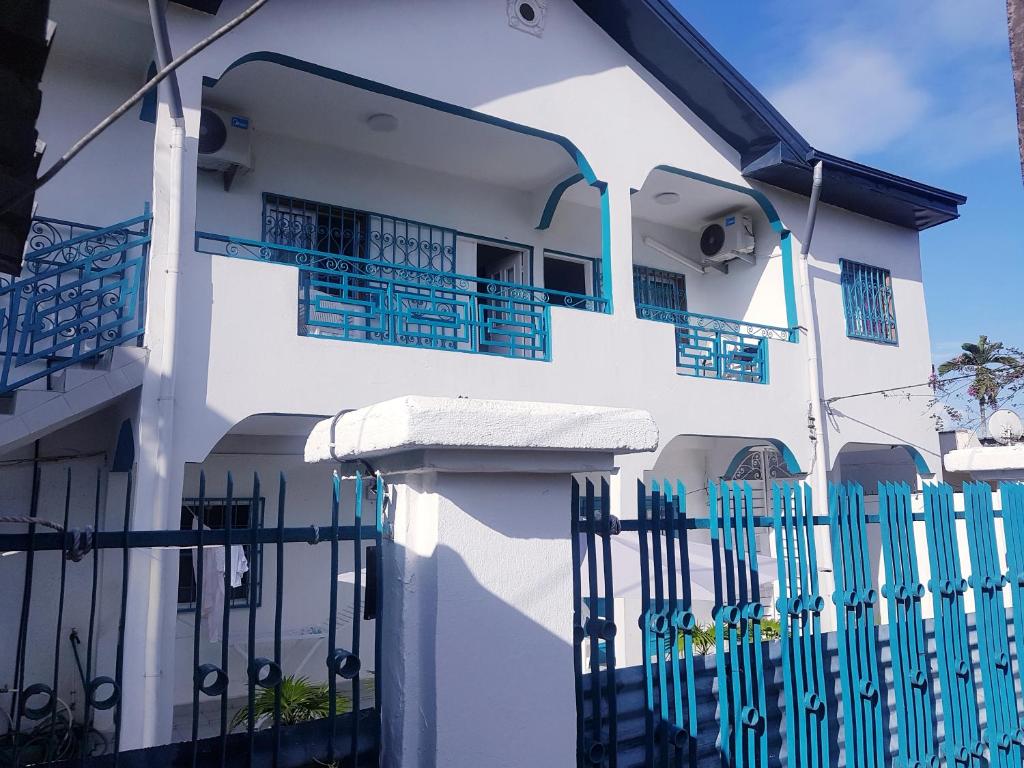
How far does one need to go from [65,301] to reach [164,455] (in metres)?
1.34

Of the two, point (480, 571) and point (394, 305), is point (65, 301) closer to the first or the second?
point (394, 305)

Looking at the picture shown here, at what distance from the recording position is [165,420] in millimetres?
5383

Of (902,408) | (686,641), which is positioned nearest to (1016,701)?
(686,641)

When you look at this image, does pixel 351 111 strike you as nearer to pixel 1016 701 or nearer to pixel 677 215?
pixel 677 215

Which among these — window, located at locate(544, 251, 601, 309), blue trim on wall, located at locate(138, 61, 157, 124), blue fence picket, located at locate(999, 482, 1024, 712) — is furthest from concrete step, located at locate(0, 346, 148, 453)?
window, located at locate(544, 251, 601, 309)

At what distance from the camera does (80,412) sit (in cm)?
514

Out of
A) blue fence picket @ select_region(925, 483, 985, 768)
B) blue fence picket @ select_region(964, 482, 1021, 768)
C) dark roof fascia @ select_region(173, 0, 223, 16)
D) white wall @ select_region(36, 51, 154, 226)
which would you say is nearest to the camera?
blue fence picket @ select_region(925, 483, 985, 768)

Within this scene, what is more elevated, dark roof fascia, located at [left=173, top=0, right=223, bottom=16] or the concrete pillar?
dark roof fascia, located at [left=173, top=0, right=223, bottom=16]

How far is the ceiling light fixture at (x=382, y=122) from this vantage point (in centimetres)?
805

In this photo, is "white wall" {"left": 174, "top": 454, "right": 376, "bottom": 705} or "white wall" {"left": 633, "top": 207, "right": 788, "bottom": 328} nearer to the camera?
"white wall" {"left": 174, "top": 454, "right": 376, "bottom": 705}

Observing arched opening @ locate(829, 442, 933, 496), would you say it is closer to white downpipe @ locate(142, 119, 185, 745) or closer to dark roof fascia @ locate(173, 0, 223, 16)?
white downpipe @ locate(142, 119, 185, 745)

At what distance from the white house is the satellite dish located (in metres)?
2.00

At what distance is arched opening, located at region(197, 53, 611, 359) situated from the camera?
7172 millimetres

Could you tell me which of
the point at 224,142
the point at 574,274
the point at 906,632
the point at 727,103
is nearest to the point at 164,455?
the point at 224,142
